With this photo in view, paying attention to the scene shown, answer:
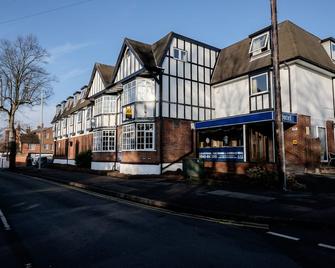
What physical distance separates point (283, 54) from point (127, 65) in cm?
1200

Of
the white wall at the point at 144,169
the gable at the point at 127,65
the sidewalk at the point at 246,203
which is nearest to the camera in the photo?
the sidewalk at the point at 246,203

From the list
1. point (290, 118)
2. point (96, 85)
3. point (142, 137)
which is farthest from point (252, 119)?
point (96, 85)

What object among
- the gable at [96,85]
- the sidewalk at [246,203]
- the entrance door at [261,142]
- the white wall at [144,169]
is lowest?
the sidewalk at [246,203]

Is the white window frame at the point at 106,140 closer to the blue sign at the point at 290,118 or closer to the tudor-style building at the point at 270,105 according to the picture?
the tudor-style building at the point at 270,105

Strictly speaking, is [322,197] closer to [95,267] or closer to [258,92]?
[95,267]

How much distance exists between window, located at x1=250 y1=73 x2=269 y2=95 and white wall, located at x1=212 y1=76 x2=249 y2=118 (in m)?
0.63

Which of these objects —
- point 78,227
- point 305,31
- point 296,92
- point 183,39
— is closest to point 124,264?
point 78,227

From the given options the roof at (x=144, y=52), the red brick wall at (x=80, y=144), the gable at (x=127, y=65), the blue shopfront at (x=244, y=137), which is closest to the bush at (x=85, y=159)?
the red brick wall at (x=80, y=144)

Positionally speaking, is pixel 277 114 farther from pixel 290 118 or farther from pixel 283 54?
pixel 283 54

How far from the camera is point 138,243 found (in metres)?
5.97

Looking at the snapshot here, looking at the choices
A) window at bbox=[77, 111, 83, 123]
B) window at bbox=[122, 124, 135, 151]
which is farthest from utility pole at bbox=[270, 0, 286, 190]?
window at bbox=[77, 111, 83, 123]

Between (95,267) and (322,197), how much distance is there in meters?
9.24

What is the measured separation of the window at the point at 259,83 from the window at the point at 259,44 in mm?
2152

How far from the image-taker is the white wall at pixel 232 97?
73.5ft
